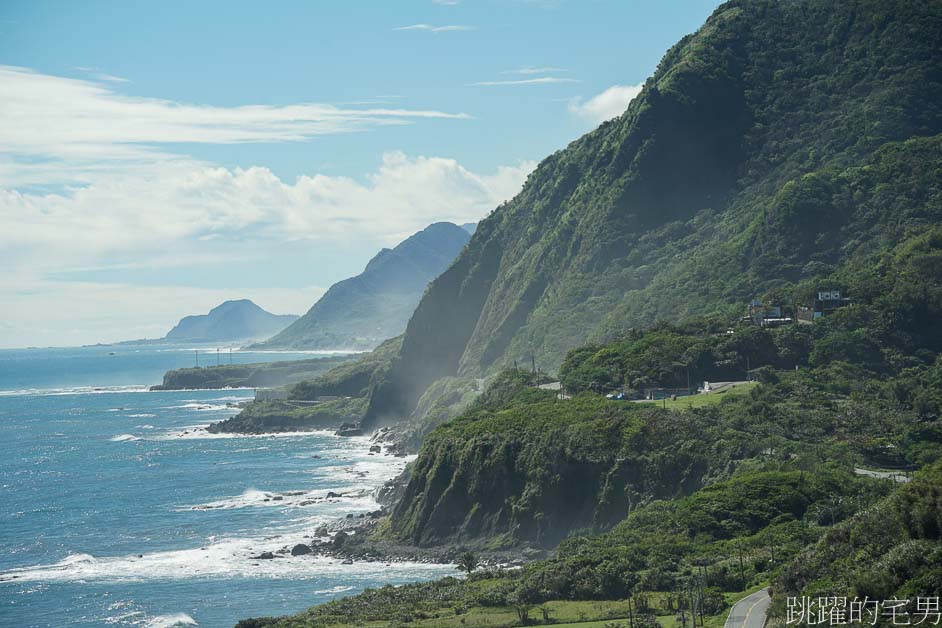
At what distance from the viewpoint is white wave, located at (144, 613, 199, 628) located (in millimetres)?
76125

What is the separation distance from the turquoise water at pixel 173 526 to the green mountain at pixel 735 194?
35.7m

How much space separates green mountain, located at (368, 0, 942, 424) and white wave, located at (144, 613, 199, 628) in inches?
3443

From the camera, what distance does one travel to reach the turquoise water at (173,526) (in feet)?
270

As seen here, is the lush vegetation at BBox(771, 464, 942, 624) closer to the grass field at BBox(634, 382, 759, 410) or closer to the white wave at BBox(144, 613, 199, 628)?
the white wave at BBox(144, 613, 199, 628)

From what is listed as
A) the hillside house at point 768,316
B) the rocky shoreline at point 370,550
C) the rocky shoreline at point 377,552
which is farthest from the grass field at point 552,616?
the hillside house at point 768,316

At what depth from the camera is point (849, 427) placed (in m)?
95.2

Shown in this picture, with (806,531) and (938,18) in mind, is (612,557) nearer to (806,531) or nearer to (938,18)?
(806,531)

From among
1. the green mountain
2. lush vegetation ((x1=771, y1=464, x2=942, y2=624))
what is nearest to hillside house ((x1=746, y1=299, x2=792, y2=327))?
the green mountain

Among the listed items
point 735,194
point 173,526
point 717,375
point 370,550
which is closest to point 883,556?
point 370,550

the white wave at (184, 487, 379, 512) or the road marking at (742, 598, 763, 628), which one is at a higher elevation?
the road marking at (742, 598, 763, 628)

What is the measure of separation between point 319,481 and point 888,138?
9904cm

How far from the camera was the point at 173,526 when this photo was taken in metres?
110

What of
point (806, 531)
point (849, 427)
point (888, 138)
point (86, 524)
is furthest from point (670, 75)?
point (806, 531)

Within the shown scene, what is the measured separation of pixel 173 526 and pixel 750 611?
229ft
